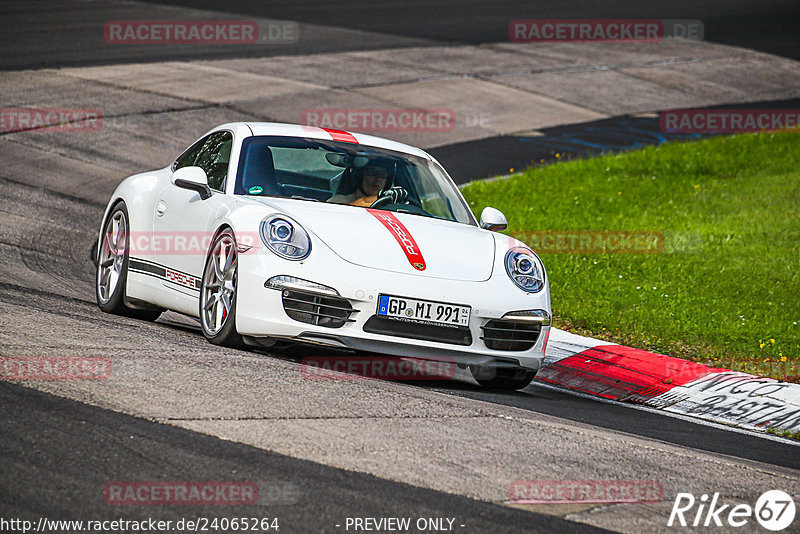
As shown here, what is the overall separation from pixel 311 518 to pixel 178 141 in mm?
12673

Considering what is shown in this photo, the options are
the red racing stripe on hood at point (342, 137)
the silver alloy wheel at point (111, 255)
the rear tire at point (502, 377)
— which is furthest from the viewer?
the silver alloy wheel at point (111, 255)

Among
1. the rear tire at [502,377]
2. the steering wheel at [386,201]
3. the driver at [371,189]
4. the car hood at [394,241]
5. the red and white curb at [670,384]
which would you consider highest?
the driver at [371,189]

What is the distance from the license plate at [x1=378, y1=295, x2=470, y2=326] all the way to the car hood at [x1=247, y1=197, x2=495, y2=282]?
0.64 feet

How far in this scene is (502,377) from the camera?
24.3ft

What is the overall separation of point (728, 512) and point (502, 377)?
9.28ft

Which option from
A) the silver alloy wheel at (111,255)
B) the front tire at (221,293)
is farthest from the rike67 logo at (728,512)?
the silver alloy wheel at (111,255)

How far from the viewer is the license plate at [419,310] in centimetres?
658

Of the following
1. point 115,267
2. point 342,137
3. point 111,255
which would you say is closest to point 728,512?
point 342,137

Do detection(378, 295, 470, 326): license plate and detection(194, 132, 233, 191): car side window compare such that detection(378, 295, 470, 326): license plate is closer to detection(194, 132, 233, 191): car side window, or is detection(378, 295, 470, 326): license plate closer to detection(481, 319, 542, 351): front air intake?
detection(481, 319, 542, 351): front air intake

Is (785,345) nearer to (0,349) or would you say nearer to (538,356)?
(538,356)

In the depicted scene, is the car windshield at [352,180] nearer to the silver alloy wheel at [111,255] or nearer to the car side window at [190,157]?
the car side window at [190,157]

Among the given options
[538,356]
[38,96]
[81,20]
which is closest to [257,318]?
[538,356]

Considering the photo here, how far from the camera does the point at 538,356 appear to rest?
7.17 meters

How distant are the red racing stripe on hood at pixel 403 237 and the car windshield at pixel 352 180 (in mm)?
376
